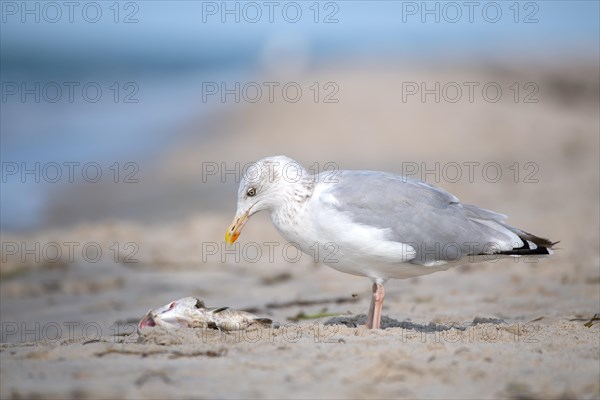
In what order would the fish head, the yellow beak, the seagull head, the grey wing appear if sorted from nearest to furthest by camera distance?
the fish head → the grey wing → the seagull head → the yellow beak

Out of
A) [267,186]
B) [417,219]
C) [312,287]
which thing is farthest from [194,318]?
[312,287]

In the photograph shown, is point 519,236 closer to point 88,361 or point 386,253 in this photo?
point 386,253

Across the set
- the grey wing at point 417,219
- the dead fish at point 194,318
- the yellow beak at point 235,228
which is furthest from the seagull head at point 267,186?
the dead fish at point 194,318

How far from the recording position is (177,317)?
5230 millimetres

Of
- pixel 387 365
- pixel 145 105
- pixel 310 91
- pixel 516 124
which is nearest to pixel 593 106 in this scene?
pixel 516 124

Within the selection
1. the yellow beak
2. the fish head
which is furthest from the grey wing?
the fish head

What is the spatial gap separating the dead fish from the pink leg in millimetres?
751

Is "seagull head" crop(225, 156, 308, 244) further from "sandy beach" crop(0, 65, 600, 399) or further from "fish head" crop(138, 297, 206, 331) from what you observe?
"sandy beach" crop(0, 65, 600, 399)

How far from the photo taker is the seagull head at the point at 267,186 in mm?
5648

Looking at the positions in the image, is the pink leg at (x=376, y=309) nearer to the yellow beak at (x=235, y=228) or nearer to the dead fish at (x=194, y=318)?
Result: the dead fish at (x=194, y=318)

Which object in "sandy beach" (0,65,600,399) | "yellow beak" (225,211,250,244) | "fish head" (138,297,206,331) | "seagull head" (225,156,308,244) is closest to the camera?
"sandy beach" (0,65,600,399)

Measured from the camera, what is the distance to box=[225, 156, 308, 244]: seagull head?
5.65m

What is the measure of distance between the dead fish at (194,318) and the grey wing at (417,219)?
950 millimetres

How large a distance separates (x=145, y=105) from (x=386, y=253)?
2635 cm
